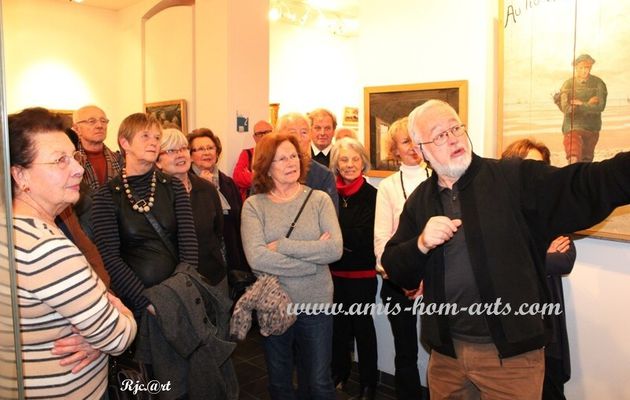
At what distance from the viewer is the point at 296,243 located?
8.09 ft

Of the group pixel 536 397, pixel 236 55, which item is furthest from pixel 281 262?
pixel 236 55

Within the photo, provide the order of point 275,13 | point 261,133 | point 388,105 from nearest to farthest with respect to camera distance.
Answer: point 388,105
point 261,133
point 275,13

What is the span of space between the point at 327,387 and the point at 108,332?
145 cm

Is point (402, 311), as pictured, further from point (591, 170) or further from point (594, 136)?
point (591, 170)

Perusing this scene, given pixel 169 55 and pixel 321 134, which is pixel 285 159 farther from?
pixel 169 55

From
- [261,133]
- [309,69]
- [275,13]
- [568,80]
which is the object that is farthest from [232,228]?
[309,69]

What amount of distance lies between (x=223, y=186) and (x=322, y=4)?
4461mm

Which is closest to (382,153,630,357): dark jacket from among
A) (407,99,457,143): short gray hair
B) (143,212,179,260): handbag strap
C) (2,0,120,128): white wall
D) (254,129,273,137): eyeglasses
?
(407,99,457,143): short gray hair

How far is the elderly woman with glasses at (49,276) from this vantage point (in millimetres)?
1295

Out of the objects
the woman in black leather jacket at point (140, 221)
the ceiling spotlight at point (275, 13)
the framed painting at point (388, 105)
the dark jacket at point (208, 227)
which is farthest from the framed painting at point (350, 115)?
the woman in black leather jacket at point (140, 221)

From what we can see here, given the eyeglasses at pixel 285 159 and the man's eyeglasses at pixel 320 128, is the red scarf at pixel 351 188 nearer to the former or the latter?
the eyeglasses at pixel 285 159

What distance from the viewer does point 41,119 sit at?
140 centimetres

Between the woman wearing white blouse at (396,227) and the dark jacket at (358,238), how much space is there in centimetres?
19

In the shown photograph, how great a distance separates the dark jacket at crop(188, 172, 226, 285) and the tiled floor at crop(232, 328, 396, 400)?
1.03 metres
